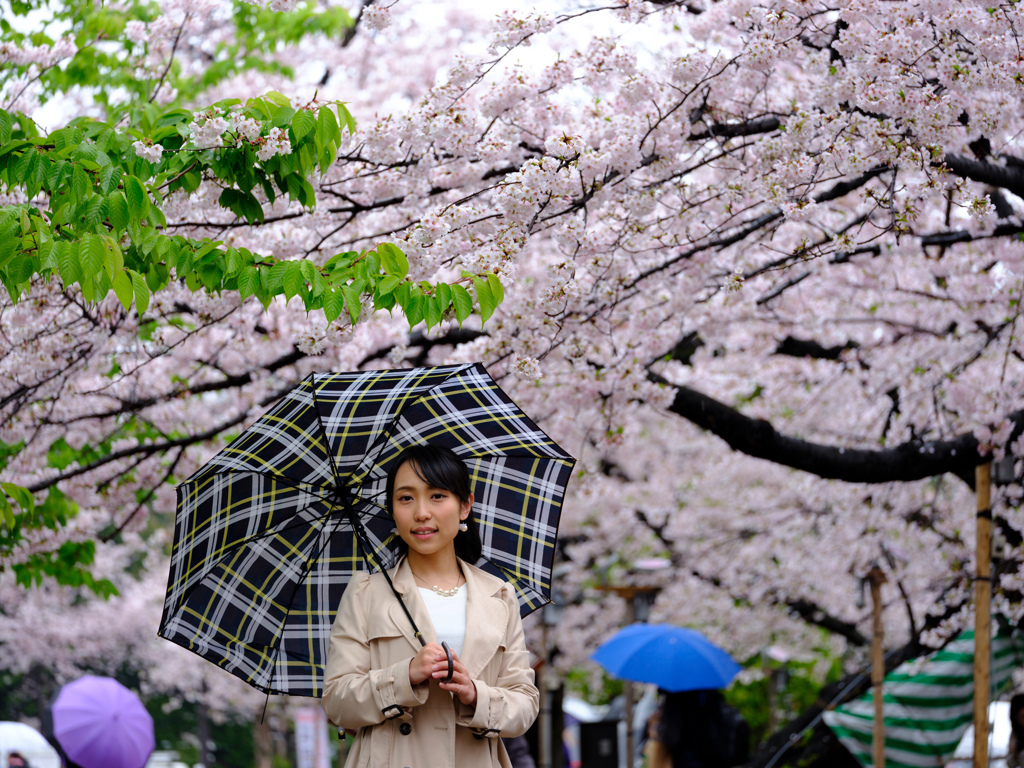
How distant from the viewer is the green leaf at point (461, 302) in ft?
10.8

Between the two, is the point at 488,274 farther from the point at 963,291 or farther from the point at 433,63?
the point at 433,63

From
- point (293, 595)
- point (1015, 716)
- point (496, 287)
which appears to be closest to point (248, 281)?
point (496, 287)

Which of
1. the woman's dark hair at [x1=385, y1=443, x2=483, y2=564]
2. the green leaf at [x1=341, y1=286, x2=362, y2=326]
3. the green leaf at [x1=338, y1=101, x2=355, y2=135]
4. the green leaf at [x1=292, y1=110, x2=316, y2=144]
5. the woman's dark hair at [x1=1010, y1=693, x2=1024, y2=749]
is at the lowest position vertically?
the woman's dark hair at [x1=1010, y1=693, x2=1024, y2=749]

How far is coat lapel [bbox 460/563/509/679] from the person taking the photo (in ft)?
8.48

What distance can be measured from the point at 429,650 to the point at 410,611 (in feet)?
0.75

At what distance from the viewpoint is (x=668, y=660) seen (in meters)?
7.53

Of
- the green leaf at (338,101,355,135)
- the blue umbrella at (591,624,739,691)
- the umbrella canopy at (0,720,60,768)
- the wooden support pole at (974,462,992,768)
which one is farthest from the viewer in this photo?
the umbrella canopy at (0,720,60,768)

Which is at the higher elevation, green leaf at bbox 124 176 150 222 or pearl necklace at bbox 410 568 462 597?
green leaf at bbox 124 176 150 222

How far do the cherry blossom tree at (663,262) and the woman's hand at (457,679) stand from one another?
1.19 metres

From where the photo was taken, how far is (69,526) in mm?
6609

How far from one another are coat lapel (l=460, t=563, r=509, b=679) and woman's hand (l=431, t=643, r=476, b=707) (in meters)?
0.09

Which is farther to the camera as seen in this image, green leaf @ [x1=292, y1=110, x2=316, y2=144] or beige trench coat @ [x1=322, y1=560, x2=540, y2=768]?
green leaf @ [x1=292, y1=110, x2=316, y2=144]

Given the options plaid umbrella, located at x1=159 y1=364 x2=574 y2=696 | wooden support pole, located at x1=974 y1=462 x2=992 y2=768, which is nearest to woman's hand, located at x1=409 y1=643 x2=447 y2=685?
plaid umbrella, located at x1=159 y1=364 x2=574 y2=696

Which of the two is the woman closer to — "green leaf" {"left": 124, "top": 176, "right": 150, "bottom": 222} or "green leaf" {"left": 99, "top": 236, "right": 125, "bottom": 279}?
"green leaf" {"left": 99, "top": 236, "right": 125, "bottom": 279}
